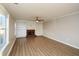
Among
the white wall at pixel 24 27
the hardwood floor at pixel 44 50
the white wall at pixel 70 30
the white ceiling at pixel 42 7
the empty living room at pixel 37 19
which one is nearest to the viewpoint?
the white ceiling at pixel 42 7

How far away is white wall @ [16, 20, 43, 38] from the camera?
11.5 m

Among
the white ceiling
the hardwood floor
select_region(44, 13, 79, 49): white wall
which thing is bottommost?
the hardwood floor

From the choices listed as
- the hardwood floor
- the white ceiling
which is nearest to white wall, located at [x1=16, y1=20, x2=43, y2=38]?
the hardwood floor

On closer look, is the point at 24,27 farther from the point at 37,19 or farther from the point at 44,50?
the point at 44,50

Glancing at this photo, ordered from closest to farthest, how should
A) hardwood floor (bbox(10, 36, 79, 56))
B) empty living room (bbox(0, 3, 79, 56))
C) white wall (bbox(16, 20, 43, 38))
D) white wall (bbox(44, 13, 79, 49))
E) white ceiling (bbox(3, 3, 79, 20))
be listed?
white ceiling (bbox(3, 3, 79, 20))
empty living room (bbox(0, 3, 79, 56))
hardwood floor (bbox(10, 36, 79, 56))
white wall (bbox(44, 13, 79, 49))
white wall (bbox(16, 20, 43, 38))

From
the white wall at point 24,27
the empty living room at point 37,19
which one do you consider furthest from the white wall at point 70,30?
the white wall at point 24,27

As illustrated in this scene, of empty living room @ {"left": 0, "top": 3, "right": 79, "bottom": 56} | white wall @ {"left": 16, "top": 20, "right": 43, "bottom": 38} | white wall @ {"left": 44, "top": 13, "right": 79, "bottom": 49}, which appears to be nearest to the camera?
empty living room @ {"left": 0, "top": 3, "right": 79, "bottom": 56}

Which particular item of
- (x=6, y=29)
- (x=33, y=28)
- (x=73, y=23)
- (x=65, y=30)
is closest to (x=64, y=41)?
(x=65, y=30)

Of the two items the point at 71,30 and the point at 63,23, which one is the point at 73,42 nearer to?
the point at 71,30

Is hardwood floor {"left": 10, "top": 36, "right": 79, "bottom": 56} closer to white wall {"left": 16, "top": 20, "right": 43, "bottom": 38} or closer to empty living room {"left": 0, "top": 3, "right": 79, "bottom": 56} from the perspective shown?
empty living room {"left": 0, "top": 3, "right": 79, "bottom": 56}

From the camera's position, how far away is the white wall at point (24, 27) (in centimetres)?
1152

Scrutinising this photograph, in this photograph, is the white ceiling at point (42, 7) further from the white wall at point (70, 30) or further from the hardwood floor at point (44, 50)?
the hardwood floor at point (44, 50)

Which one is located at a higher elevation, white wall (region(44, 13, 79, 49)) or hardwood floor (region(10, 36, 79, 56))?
white wall (region(44, 13, 79, 49))

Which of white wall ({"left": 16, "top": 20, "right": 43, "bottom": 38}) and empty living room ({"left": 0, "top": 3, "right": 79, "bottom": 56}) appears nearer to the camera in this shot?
empty living room ({"left": 0, "top": 3, "right": 79, "bottom": 56})
